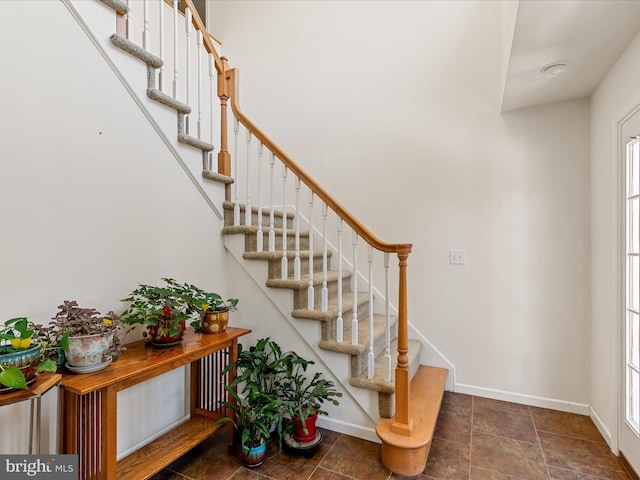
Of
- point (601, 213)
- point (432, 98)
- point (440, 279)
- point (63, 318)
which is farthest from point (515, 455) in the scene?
point (432, 98)

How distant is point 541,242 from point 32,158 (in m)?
3.08

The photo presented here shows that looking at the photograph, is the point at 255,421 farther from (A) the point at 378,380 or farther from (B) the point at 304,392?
(A) the point at 378,380

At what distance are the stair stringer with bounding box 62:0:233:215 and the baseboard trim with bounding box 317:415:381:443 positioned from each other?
1.61 m

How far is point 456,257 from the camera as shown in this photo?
2.67 meters

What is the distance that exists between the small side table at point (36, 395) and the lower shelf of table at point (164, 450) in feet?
1.30

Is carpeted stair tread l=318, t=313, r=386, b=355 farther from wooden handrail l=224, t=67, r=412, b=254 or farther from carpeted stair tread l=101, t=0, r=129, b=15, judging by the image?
carpeted stair tread l=101, t=0, r=129, b=15

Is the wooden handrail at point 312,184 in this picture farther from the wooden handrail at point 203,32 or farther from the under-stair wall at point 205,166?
the under-stair wall at point 205,166

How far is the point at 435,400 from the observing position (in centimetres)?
214

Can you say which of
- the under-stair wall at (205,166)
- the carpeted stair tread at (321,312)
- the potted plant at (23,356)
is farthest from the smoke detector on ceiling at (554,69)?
the potted plant at (23,356)

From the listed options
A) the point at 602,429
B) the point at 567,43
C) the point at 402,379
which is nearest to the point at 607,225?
the point at 567,43

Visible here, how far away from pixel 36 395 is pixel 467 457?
2.06 meters

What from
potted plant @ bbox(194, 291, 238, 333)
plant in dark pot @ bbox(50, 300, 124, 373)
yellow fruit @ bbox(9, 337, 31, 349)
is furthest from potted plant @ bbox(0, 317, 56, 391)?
potted plant @ bbox(194, 291, 238, 333)

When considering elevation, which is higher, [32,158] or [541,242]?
[32,158]

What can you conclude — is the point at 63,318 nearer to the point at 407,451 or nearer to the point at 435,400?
the point at 407,451
